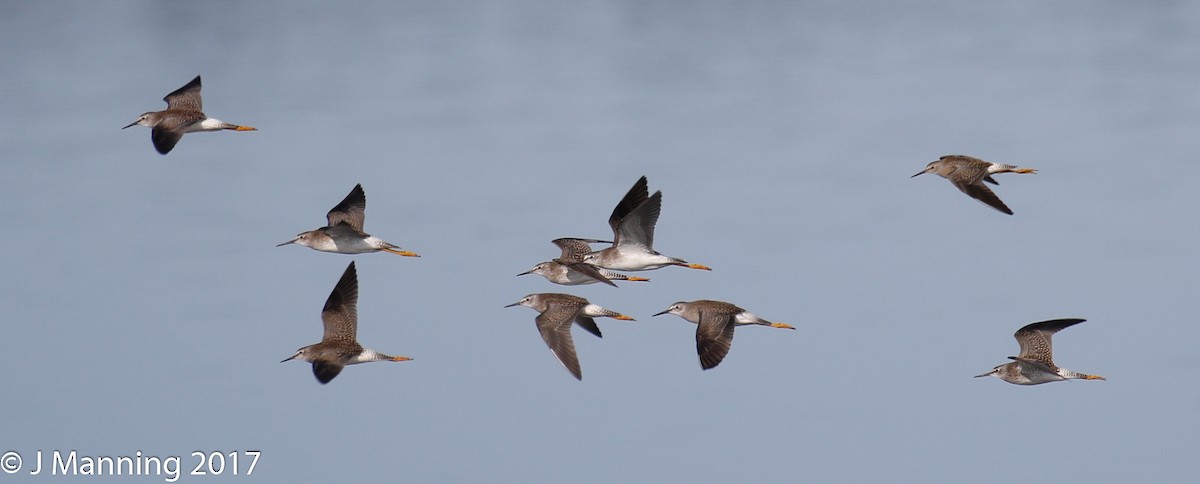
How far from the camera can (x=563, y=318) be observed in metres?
19.3

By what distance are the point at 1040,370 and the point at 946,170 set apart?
96.4 inches

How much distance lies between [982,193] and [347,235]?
6.86m

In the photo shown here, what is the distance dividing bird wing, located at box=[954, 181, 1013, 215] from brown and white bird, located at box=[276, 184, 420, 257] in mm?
6021

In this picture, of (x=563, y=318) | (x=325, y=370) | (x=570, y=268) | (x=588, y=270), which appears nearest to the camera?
(x=325, y=370)

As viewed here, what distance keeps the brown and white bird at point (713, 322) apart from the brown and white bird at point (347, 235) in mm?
3117

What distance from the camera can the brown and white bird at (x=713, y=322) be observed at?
1841cm

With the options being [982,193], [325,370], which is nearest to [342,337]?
[325,370]

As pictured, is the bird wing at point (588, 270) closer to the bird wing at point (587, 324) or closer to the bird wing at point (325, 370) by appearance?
the bird wing at point (587, 324)

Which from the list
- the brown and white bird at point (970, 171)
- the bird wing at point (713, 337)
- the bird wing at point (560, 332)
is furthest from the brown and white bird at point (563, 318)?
the brown and white bird at point (970, 171)

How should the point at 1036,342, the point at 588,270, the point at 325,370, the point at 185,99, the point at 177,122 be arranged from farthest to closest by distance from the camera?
the point at 185,99, the point at 177,122, the point at 1036,342, the point at 588,270, the point at 325,370

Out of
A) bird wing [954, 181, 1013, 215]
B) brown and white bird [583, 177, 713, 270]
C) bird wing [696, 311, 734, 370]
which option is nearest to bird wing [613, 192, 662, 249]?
brown and white bird [583, 177, 713, 270]

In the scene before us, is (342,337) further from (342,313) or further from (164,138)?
(164,138)

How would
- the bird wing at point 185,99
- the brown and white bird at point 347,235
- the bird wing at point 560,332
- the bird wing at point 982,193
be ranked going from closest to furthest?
the bird wing at point 982,193 → the bird wing at point 560,332 → the brown and white bird at point 347,235 → the bird wing at point 185,99

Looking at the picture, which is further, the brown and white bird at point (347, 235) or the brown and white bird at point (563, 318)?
the brown and white bird at point (347, 235)
